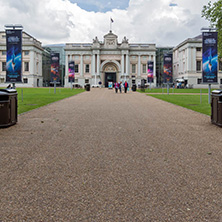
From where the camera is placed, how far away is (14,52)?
17.0 metres

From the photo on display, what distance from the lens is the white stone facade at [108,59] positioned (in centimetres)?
A: 9862

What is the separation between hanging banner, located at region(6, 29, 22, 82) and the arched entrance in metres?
83.4

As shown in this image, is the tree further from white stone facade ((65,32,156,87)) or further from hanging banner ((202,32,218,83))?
white stone facade ((65,32,156,87))

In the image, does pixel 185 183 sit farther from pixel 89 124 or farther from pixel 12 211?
pixel 89 124

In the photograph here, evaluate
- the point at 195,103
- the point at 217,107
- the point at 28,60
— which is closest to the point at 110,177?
the point at 217,107

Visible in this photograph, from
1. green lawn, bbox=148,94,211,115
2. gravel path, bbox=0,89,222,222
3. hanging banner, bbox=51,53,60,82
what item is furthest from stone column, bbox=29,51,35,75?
gravel path, bbox=0,89,222,222

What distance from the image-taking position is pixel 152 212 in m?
3.68

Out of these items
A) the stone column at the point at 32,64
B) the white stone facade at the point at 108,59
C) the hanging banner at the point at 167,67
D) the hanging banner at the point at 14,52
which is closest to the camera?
the hanging banner at the point at 14,52

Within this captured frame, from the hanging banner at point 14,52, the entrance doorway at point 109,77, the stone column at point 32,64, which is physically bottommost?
the hanging banner at point 14,52

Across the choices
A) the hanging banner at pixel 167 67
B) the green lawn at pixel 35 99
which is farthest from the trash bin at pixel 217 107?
the hanging banner at pixel 167 67

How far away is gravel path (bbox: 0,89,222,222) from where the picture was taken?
12.1 ft

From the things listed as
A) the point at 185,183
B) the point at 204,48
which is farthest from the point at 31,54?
the point at 185,183

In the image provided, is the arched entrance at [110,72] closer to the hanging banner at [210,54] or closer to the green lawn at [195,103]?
the green lawn at [195,103]

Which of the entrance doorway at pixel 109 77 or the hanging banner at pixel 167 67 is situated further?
the entrance doorway at pixel 109 77
